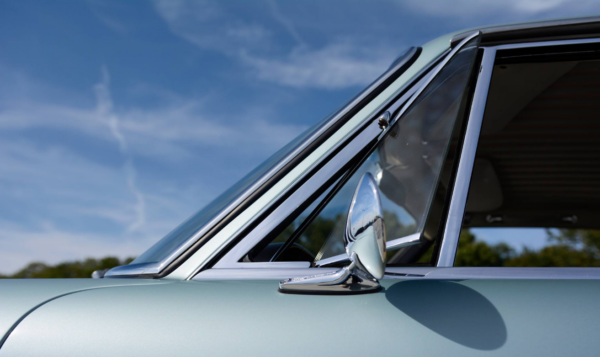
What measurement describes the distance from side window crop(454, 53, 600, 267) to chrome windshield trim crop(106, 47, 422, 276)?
438 millimetres

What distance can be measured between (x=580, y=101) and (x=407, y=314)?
182cm

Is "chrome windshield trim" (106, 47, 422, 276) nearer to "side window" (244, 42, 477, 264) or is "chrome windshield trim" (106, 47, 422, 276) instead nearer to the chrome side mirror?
"side window" (244, 42, 477, 264)

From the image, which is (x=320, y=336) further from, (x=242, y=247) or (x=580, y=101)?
(x=580, y=101)

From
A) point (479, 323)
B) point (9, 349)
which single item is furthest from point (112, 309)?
point (479, 323)

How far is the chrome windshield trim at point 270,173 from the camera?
4.54ft

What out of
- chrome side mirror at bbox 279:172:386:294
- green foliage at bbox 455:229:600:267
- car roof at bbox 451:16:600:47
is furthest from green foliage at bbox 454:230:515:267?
chrome side mirror at bbox 279:172:386:294

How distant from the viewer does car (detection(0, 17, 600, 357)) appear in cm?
104

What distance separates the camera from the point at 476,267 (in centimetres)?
129

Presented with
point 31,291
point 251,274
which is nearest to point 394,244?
point 251,274

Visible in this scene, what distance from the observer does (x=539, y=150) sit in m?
2.90

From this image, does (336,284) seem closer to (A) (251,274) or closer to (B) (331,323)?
(B) (331,323)

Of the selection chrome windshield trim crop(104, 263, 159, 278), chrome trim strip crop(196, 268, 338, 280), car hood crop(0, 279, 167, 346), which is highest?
chrome trim strip crop(196, 268, 338, 280)

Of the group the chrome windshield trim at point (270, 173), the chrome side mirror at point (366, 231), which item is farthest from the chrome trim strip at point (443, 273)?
the chrome side mirror at point (366, 231)

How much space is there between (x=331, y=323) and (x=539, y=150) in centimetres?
231
